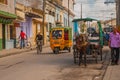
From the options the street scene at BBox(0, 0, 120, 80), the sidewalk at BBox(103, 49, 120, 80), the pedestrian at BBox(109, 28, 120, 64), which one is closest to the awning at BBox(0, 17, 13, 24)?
the street scene at BBox(0, 0, 120, 80)

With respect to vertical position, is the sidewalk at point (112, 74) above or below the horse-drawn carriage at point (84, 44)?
below

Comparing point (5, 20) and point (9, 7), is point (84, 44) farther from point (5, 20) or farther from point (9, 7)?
point (9, 7)

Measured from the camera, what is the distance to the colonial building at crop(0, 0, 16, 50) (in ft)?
124

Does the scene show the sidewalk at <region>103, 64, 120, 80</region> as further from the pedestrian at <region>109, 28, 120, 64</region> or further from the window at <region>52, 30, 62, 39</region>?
the window at <region>52, 30, 62, 39</region>

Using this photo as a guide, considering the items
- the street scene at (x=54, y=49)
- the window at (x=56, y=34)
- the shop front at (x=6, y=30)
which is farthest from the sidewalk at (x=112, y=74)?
the shop front at (x=6, y=30)

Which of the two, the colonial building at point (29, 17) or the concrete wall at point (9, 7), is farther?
the colonial building at point (29, 17)

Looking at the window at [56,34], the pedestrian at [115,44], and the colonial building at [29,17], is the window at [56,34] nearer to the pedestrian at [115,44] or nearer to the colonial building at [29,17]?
the colonial building at [29,17]

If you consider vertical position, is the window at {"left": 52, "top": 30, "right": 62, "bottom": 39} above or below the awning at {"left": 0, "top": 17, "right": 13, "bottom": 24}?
below

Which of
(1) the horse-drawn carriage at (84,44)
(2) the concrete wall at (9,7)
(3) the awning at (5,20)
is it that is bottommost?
(1) the horse-drawn carriage at (84,44)

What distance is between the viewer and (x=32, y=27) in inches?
2036

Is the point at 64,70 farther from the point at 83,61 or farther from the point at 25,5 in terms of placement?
the point at 25,5

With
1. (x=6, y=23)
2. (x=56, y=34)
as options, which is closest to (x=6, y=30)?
(x=6, y=23)

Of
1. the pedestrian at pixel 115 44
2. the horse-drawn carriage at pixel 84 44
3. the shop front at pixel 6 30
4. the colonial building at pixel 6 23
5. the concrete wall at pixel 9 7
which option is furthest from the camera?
the concrete wall at pixel 9 7

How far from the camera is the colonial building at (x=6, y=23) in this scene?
37.7 m
